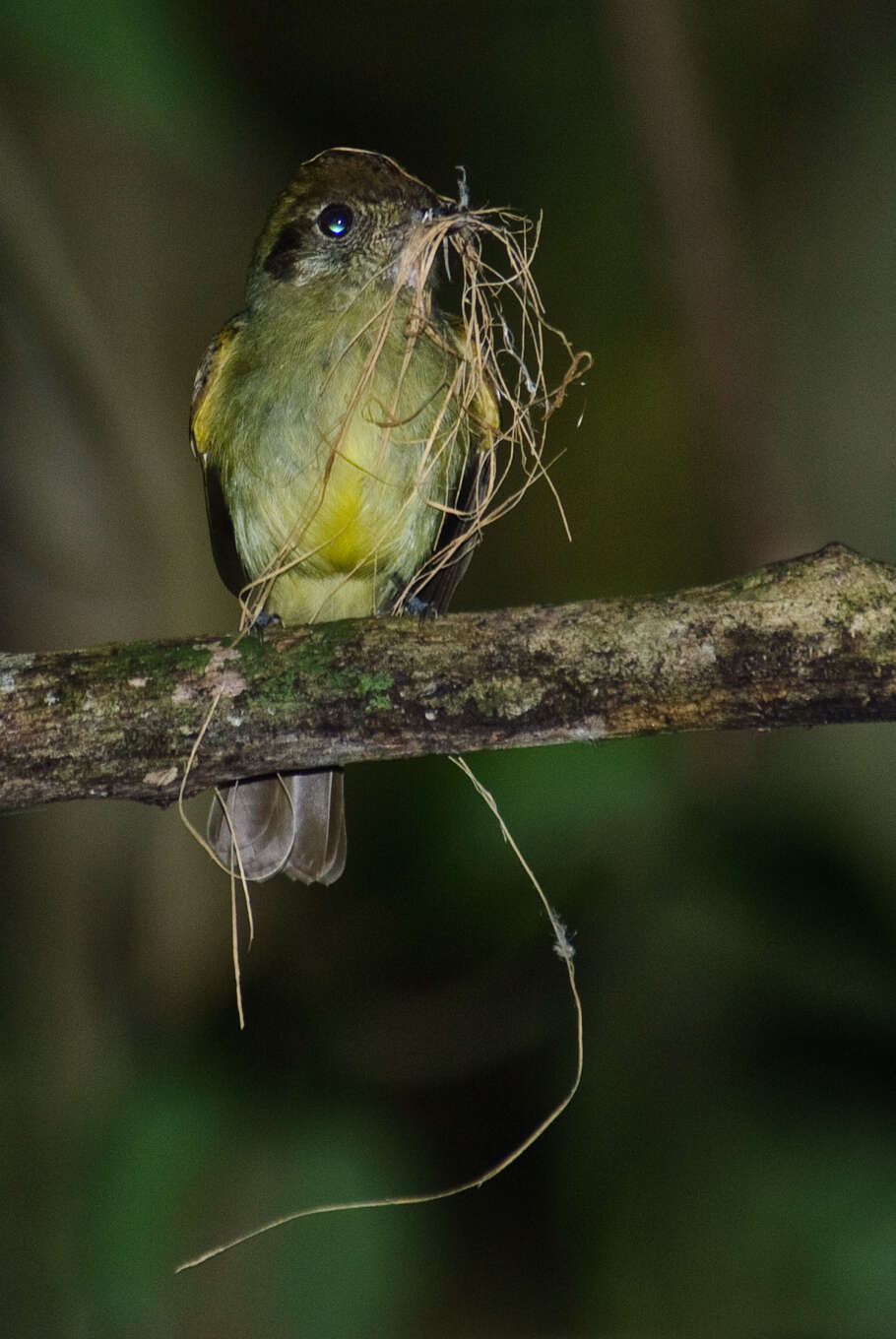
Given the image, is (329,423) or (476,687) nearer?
(476,687)

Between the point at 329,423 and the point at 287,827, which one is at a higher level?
the point at 329,423

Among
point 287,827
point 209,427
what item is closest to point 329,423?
point 209,427

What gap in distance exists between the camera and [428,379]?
2.83m

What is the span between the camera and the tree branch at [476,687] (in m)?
2.01

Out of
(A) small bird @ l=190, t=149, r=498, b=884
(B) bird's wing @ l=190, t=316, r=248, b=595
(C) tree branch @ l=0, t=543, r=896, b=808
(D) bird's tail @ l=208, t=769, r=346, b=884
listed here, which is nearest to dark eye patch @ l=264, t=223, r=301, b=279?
(A) small bird @ l=190, t=149, r=498, b=884

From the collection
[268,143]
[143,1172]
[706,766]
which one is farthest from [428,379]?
[268,143]

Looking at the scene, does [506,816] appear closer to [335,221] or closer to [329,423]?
[329,423]

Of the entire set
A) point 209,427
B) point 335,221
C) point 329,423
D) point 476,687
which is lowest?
point 476,687

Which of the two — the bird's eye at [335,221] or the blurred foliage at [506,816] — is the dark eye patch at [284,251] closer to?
the bird's eye at [335,221]

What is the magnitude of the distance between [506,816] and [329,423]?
0.89 m

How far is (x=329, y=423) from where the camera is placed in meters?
2.74

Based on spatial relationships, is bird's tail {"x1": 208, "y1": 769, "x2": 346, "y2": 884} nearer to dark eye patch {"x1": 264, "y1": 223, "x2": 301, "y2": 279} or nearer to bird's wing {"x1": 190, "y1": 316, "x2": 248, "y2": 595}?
bird's wing {"x1": 190, "y1": 316, "x2": 248, "y2": 595}

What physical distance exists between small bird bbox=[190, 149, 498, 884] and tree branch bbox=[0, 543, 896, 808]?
1.99 feet

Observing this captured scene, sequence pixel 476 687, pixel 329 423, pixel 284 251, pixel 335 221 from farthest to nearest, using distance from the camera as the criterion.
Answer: pixel 284 251 < pixel 335 221 < pixel 329 423 < pixel 476 687
